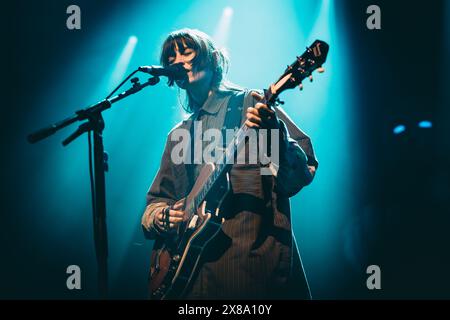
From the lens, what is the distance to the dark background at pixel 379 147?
12.4 feet

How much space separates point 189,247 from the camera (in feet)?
7.16

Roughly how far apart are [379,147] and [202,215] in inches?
99.6

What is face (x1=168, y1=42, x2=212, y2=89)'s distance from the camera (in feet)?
8.76

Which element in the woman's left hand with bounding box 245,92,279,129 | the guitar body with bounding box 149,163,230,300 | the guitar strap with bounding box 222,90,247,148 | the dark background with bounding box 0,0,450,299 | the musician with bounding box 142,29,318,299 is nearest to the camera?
the woman's left hand with bounding box 245,92,279,129

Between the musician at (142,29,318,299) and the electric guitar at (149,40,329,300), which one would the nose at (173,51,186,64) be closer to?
the musician at (142,29,318,299)

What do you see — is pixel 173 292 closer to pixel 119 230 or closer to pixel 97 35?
pixel 119 230

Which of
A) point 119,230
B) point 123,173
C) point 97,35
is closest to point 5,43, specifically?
point 97,35

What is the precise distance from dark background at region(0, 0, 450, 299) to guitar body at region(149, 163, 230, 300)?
2089mm

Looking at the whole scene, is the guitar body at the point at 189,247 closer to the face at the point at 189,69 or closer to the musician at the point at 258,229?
the musician at the point at 258,229

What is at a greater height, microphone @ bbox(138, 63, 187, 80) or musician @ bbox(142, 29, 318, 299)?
microphone @ bbox(138, 63, 187, 80)

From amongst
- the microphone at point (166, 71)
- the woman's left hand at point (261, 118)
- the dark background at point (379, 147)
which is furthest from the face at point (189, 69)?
the dark background at point (379, 147)

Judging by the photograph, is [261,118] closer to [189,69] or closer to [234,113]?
[234,113]

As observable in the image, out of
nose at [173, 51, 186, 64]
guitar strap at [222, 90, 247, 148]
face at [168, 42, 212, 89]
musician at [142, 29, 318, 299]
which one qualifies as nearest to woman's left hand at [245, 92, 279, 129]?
musician at [142, 29, 318, 299]
